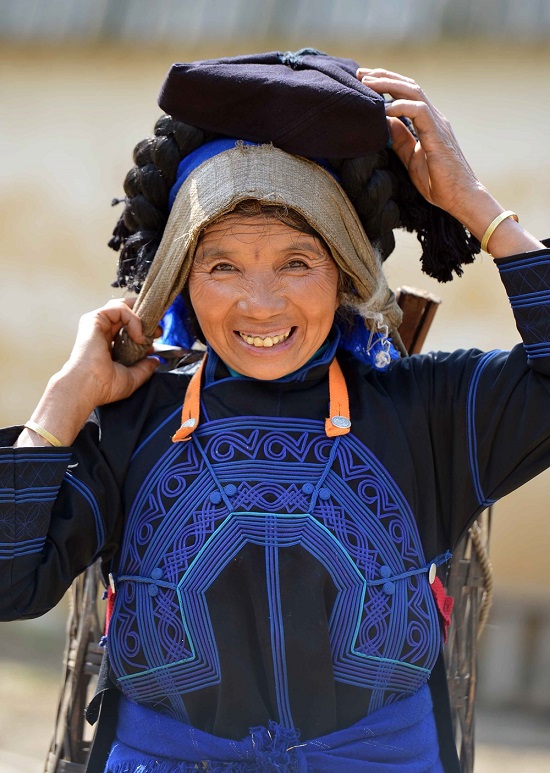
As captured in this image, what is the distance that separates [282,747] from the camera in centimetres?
220

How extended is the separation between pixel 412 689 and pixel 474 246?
0.98m

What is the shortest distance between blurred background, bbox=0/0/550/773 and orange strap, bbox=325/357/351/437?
248 centimetres

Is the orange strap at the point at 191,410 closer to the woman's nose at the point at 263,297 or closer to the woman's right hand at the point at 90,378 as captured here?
the woman's right hand at the point at 90,378

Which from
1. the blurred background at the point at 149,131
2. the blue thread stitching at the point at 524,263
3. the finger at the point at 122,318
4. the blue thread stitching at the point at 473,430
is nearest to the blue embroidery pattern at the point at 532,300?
the blue thread stitching at the point at 524,263

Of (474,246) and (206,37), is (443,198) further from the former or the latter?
(206,37)

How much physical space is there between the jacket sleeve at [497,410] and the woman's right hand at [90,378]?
67cm

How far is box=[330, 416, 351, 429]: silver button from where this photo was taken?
93.2 inches

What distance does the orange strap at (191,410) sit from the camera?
240 cm

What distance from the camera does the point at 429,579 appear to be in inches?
93.9

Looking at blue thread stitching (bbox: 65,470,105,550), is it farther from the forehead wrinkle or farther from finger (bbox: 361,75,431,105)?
finger (bbox: 361,75,431,105)

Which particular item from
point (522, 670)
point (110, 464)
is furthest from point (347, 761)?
point (522, 670)

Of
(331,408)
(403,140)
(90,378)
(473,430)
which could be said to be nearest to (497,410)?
(473,430)

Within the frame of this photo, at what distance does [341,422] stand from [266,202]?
1.57 ft

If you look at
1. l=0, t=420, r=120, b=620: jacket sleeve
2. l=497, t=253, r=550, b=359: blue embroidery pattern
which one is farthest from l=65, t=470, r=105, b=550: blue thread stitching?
l=497, t=253, r=550, b=359: blue embroidery pattern
